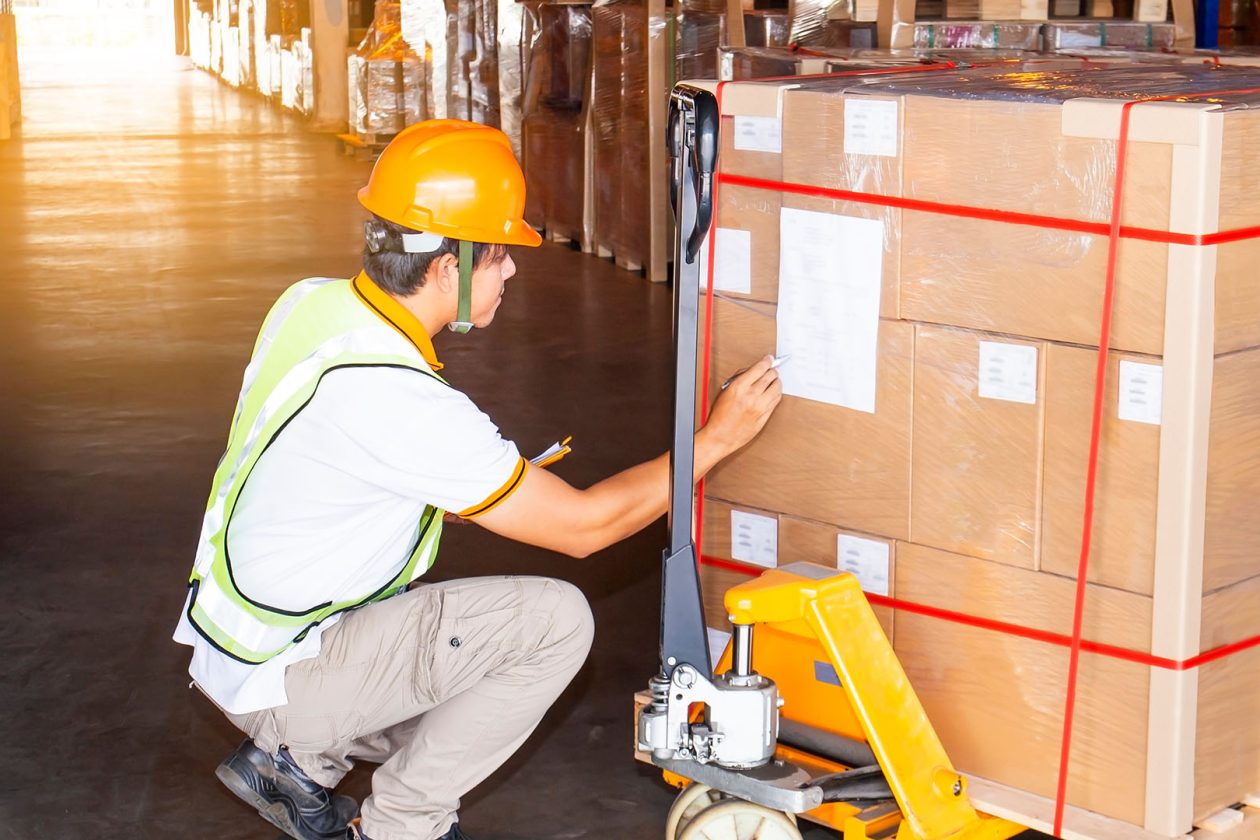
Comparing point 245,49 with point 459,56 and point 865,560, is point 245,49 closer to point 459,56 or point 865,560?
point 459,56

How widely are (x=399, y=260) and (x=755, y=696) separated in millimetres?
962

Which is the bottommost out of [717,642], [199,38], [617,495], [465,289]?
[717,642]

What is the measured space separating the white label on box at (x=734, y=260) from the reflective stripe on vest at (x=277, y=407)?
2.08ft

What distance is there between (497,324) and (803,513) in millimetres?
5592

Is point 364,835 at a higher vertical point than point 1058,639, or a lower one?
lower

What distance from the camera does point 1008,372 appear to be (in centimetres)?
271

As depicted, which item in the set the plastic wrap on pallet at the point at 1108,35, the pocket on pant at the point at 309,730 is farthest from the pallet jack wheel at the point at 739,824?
the plastic wrap on pallet at the point at 1108,35

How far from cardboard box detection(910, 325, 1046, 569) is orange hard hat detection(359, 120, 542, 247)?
2.46 ft

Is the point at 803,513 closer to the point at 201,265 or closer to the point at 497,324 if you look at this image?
the point at 497,324

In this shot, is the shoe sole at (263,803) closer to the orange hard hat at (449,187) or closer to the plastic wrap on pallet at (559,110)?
the orange hard hat at (449,187)

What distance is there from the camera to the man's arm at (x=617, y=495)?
285 centimetres

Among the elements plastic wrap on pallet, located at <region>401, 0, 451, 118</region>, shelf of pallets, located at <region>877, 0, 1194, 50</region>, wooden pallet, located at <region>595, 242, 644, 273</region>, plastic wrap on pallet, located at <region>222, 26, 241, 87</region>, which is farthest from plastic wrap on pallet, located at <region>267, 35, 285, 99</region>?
shelf of pallets, located at <region>877, 0, 1194, 50</region>

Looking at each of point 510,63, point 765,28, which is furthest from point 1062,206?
point 510,63

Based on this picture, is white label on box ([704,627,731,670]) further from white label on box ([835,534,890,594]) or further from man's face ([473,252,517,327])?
man's face ([473,252,517,327])
